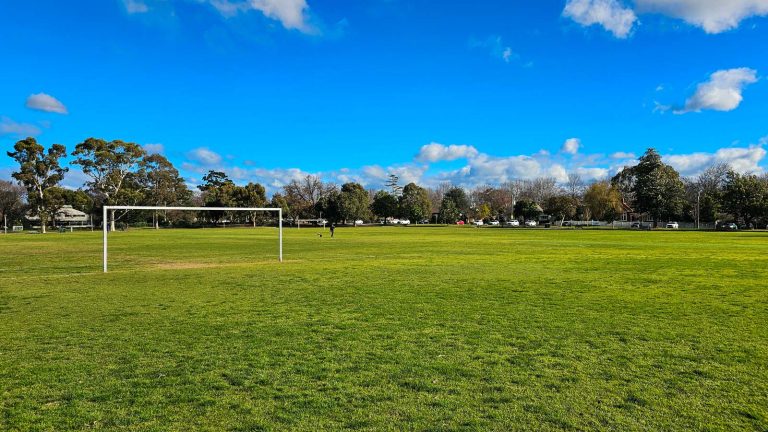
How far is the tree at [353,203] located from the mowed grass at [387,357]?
3341 inches

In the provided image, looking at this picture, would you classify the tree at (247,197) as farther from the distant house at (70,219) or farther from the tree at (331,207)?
the distant house at (70,219)

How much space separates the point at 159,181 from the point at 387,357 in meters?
89.4

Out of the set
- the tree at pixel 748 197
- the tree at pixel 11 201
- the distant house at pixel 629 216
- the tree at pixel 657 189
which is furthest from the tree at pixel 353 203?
the tree at pixel 748 197

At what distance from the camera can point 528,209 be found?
105125 millimetres

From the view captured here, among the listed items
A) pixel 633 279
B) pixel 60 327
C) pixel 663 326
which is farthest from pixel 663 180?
pixel 60 327

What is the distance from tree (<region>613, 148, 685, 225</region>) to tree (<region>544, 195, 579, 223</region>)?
15.6 metres

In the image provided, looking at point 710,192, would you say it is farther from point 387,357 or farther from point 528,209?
point 387,357

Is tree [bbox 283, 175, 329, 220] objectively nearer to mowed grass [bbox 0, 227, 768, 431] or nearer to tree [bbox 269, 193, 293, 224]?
tree [bbox 269, 193, 293, 224]

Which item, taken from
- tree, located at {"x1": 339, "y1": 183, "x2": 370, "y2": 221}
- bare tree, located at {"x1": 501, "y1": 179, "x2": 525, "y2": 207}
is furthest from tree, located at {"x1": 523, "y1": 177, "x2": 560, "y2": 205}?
tree, located at {"x1": 339, "y1": 183, "x2": 370, "y2": 221}

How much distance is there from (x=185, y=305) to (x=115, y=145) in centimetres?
7570

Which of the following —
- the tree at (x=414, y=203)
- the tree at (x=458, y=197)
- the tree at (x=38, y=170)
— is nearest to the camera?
the tree at (x=38, y=170)

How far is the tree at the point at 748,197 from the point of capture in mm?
65500

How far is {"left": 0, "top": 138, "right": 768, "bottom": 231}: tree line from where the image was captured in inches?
2598

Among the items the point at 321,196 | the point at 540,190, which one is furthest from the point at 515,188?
the point at 321,196
